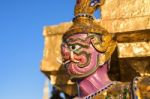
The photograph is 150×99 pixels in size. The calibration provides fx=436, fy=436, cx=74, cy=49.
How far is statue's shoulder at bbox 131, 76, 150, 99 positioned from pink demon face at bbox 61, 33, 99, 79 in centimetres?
49

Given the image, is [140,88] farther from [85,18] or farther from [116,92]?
[85,18]

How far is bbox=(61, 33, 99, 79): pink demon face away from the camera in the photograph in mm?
4395

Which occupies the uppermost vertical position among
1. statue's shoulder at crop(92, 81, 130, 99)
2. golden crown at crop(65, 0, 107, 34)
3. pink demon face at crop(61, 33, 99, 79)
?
golden crown at crop(65, 0, 107, 34)

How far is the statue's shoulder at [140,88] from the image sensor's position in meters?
4.05

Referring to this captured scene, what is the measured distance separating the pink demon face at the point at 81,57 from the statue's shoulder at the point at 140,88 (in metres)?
0.49

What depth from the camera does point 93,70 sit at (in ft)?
14.4

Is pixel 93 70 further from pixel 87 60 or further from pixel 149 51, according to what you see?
pixel 149 51

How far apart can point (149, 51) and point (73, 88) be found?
1106 mm

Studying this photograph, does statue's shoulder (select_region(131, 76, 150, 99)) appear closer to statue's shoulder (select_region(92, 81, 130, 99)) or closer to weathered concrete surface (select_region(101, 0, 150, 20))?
statue's shoulder (select_region(92, 81, 130, 99))

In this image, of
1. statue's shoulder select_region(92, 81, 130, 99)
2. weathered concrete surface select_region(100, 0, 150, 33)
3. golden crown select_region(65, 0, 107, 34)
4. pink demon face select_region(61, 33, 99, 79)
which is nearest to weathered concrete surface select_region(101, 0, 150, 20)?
weathered concrete surface select_region(100, 0, 150, 33)

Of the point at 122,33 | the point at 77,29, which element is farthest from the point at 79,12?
the point at 122,33

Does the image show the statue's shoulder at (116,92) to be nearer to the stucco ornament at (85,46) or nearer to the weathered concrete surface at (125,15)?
the stucco ornament at (85,46)

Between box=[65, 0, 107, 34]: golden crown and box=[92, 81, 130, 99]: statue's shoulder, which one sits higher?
box=[65, 0, 107, 34]: golden crown

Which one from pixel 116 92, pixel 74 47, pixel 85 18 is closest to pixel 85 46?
pixel 74 47
